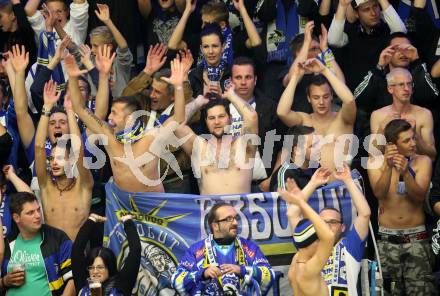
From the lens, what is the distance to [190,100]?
Result: 43.2 ft

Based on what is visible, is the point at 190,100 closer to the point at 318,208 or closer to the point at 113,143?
the point at 113,143

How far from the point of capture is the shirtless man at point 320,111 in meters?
12.5

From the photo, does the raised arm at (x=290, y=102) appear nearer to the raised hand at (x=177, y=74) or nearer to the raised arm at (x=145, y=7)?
the raised hand at (x=177, y=74)

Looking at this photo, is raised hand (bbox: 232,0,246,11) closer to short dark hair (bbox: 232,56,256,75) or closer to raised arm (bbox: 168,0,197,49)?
raised arm (bbox: 168,0,197,49)

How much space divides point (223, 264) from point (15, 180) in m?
2.77

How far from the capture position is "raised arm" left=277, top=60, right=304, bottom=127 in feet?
41.4

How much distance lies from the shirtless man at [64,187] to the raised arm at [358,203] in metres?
2.91

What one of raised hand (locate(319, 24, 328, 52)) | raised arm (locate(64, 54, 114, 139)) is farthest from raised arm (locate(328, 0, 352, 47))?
raised arm (locate(64, 54, 114, 139))

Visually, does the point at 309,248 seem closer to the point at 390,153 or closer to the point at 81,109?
the point at 390,153

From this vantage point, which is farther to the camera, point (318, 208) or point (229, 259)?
point (318, 208)

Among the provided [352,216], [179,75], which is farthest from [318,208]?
[179,75]

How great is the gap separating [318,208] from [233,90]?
1.60 meters

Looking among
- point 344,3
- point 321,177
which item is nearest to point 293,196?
point 321,177

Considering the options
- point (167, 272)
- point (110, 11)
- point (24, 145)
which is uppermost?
point (110, 11)
